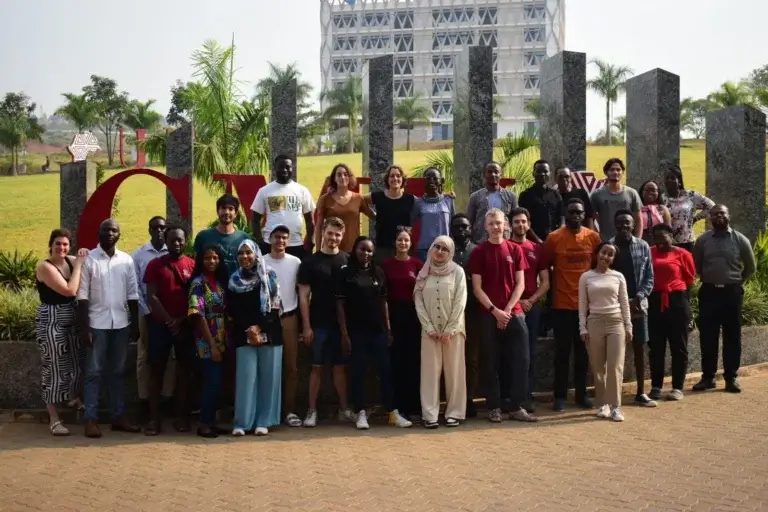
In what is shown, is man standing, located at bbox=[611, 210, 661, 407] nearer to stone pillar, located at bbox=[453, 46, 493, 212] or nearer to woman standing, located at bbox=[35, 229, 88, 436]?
stone pillar, located at bbox=[453, 46, 493, 212]

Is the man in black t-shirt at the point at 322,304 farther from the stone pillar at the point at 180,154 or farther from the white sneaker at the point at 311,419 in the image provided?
the stone pillar at the point at 180,154

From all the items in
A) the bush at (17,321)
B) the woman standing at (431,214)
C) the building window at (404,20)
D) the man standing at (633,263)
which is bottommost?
the bush at (17,321)

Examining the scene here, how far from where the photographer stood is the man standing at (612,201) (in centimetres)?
944

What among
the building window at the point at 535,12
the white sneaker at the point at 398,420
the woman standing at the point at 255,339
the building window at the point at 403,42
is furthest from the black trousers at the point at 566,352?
the building window at the point at 403,42

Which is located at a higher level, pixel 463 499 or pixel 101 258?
pixel 101 258

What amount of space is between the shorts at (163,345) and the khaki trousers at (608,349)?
3.49 m

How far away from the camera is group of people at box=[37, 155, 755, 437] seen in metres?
7.95

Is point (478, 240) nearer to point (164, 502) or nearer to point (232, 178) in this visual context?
point (232, 178)

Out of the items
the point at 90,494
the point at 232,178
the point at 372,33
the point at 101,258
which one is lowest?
Answer: the point at 90,494

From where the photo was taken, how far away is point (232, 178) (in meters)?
10.7

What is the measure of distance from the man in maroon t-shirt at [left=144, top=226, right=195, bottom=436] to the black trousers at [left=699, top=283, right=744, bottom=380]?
504 centimetres

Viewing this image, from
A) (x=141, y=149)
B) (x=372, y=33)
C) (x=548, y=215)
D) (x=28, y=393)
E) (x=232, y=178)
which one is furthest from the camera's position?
(x=372, y=33)

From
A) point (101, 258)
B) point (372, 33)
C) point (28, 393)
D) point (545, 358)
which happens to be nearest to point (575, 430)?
point (545, 358)

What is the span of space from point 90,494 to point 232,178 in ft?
17.0
